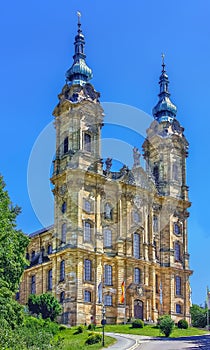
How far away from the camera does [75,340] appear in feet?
186

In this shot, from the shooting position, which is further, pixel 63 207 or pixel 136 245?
pixel 136 245

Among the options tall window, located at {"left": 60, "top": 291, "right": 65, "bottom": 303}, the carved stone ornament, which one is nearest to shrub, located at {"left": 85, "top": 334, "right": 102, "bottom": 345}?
tall window, located at {"left": 60, "top": 291, "right": 65, "bottom": 303}

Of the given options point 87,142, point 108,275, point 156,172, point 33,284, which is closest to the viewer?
point 108,275

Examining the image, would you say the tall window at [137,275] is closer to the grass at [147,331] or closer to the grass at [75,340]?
the grass at [147,331]

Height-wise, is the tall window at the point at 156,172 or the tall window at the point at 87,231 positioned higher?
the tall window at the point at 156,172

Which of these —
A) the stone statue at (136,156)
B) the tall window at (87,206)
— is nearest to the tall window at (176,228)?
the stone statue at (136,156)

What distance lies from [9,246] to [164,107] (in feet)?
178

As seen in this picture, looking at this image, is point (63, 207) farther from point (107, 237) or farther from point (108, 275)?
point (108, 275)

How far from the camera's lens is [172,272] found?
8700cm

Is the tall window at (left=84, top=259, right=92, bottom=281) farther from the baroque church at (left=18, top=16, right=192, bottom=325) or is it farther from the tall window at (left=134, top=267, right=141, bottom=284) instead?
the tall window at (left=134, top=267, right=141, bottom=284)

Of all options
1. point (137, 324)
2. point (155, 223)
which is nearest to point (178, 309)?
point (155, 223)

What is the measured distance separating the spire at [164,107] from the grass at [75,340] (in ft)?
128

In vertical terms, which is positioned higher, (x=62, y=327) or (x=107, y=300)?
(x=107, y=300)

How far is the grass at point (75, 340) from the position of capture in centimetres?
4566
